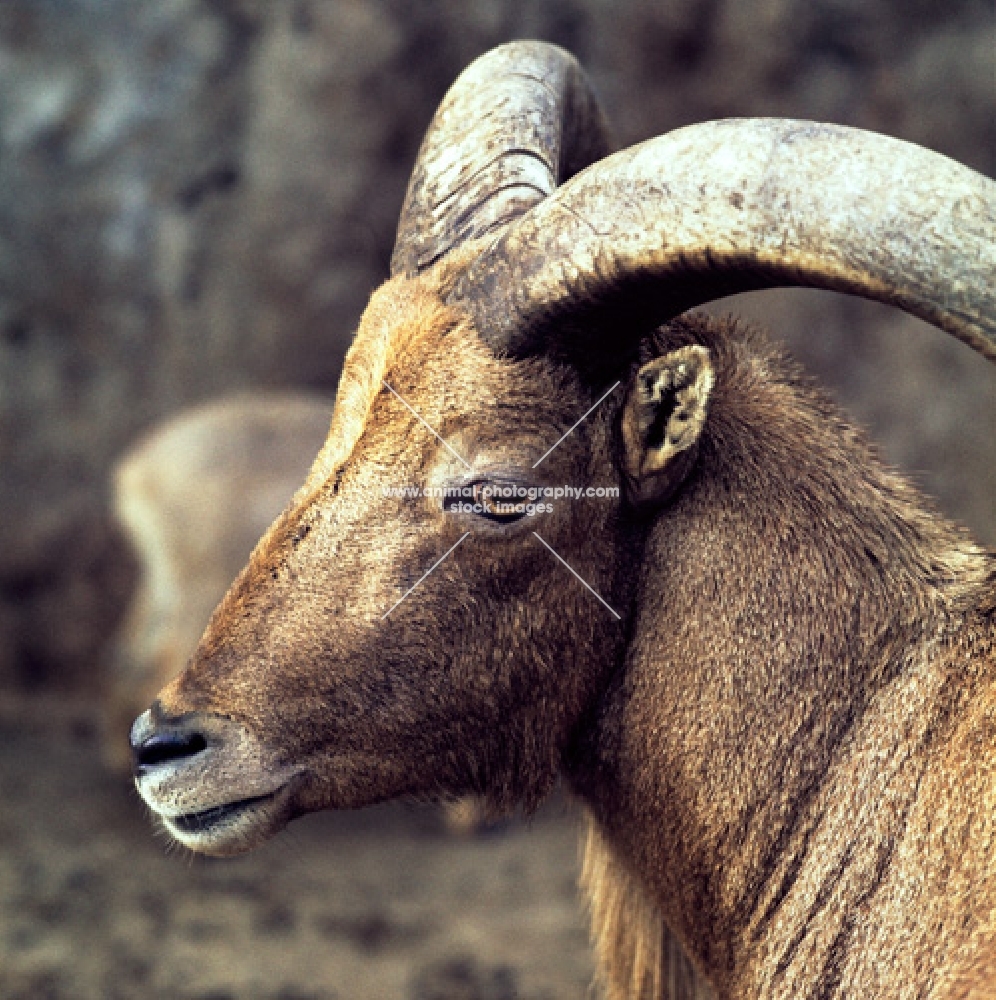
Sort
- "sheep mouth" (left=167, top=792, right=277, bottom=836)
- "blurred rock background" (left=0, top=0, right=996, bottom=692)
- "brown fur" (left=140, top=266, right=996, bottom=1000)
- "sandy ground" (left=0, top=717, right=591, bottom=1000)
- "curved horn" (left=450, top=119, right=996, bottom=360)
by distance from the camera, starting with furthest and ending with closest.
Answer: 1. "blurred rock background" (left=0, top=0, right=996, bottom=692)
2. "sandy ground" (left=0, top=717, right=591, bottom=1000)
3. "sheep mouth" (left=167, top=792, right=277, bottom=836)
4. "brown fur" (left=140, top=266, right=996, bottom=1000)
5. "curved horn" (left=450, top=119, right=996, bottom=360)

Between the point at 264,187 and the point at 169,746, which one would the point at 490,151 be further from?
the point at 264,187

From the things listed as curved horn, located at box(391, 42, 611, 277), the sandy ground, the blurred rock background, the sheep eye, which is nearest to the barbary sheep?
the sheep eye

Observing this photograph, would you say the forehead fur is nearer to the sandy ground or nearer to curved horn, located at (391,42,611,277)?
curved horn, located at (391,42,611,277)

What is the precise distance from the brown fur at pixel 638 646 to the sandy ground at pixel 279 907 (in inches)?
120

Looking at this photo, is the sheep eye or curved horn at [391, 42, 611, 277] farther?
curved horn at [391, 42, 611, 277]

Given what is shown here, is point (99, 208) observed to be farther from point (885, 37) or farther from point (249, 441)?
point (885, 37)

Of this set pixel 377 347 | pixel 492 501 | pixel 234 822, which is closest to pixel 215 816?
pixel 234 822

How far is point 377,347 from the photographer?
3.09 meters

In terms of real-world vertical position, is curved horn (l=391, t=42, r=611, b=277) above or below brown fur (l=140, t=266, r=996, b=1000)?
above

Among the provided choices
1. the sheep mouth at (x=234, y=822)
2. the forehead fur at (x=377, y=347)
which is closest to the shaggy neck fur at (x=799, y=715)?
the forehead fur at (x=377, y=347)

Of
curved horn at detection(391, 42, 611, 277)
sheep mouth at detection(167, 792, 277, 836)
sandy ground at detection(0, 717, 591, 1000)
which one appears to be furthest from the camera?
sandy ground at detection(0, 717, 591, 1000)

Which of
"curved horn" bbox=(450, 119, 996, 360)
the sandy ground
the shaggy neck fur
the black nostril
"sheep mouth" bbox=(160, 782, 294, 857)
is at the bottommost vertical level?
the sandy ground

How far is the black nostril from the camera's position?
2832 mm

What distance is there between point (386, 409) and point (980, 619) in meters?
1.38
